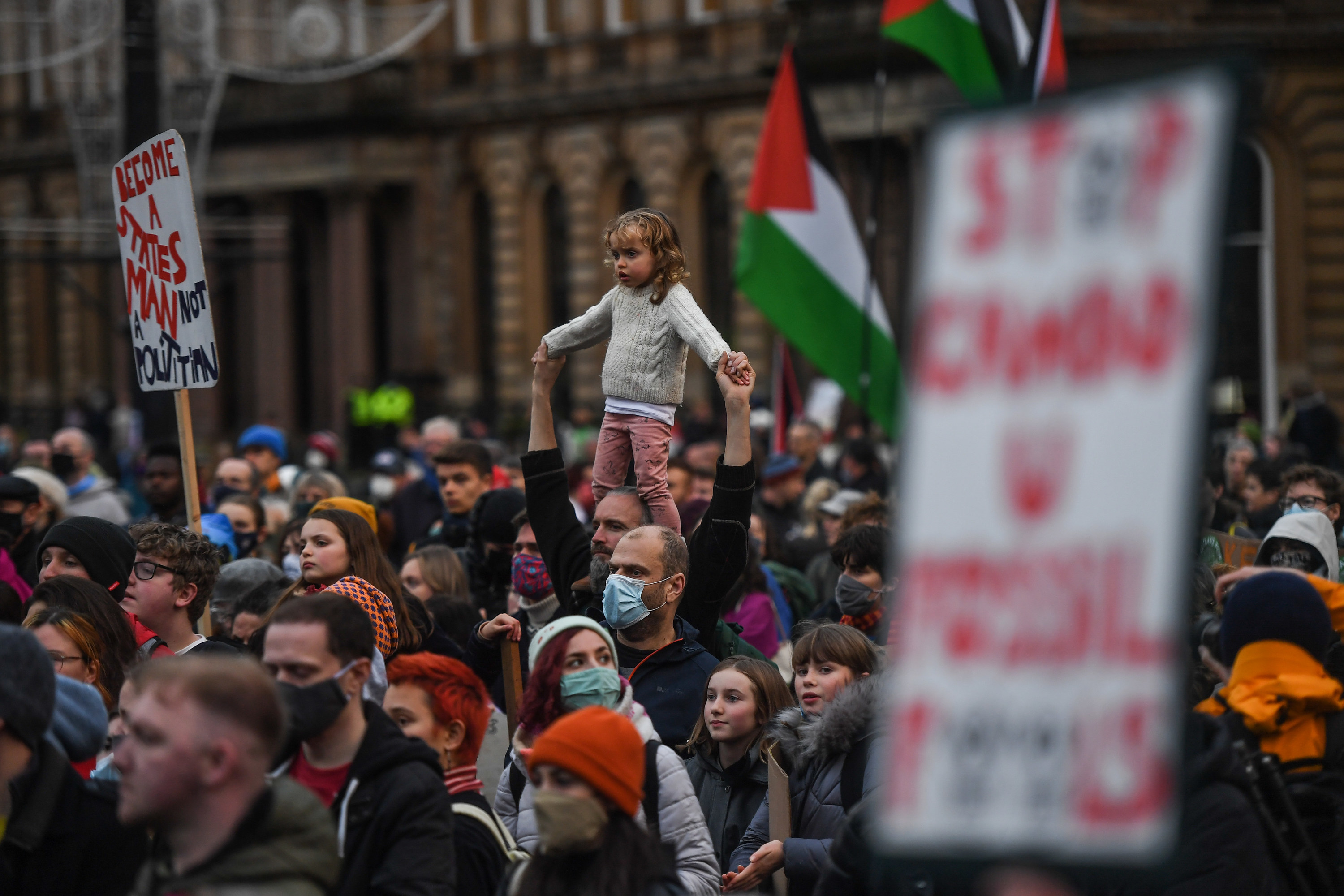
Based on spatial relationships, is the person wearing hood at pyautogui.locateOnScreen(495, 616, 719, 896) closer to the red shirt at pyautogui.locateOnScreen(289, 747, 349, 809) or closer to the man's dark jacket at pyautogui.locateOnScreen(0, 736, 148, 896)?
the red shirt at pyautogui.locateOnScreen(289, 747, 349, 809)

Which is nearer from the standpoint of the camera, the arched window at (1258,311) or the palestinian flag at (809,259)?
the palestinian flag at (809,259)

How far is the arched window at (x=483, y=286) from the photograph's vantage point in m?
35.8

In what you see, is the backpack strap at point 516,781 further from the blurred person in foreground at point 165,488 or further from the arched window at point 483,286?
the arched window at point 483,286

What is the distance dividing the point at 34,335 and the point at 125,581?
42062mm

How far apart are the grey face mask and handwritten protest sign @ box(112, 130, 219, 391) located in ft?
8.09

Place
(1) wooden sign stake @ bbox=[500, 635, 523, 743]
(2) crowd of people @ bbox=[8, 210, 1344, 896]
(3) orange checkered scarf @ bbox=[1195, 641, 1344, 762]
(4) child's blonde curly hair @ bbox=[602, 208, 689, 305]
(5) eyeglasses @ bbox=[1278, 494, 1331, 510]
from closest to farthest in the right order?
(2) crowd of people @ bbox=[8, 210, 1344, 896]
(3) orange checkered scarf @ bbox=[1195, 641, 1344, 762]
(1) wooden sign stake @ bbox=[500, 635, 523, 743]
(4) child's blonde curly hair @ bbox=[602, 208, 689, 305]
(5) eyeglasses @ bbox=[1278, 494, 1331, 510]

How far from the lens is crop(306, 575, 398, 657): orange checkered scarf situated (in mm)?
4883

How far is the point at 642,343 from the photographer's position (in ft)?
18.1

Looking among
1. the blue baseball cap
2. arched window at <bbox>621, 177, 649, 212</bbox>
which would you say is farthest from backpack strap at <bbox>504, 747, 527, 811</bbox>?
arched window at <bbox>621, 177, 649, 212</bbox>

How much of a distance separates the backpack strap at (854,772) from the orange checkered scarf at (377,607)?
1347mm

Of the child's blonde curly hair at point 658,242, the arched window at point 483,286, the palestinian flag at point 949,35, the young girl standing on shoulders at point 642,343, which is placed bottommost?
the arched window at point 483,286

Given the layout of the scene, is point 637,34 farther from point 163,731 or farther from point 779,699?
point 163,731

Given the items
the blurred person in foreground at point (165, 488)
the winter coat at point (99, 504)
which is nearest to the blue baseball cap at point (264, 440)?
the winter coat at point (99, 504)

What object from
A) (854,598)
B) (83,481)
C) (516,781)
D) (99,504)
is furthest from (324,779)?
(83,481)
